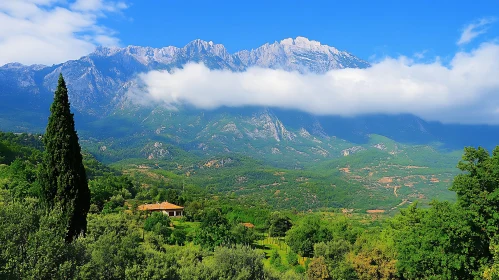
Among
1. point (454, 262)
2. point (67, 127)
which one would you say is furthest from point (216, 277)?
point (454, 262)

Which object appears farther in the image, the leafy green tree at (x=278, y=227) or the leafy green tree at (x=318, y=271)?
the leafy green tree at (x=278, y=227)

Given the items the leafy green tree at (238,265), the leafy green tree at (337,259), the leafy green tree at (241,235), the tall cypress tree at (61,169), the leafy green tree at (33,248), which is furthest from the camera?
the leafy green tree at (241,235)

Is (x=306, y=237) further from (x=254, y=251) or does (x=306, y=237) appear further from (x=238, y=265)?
(x=238, y=265)

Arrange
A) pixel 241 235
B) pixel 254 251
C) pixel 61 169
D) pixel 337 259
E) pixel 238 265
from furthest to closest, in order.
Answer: pixel 241 235
pixel 337 259
pixel 254 251
pixel 238 265
pixel 61 169

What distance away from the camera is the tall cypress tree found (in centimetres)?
2175

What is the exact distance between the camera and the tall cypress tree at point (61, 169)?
21750 mm

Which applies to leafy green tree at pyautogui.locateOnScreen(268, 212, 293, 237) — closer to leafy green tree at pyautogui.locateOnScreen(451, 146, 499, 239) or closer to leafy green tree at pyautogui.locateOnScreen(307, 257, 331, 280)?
leafy green tree at pyautogui.locateOnScreen(307, 257, 331, 280)

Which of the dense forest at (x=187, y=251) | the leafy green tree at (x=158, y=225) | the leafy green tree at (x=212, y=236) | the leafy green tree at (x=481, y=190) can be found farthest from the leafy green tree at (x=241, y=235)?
the leafy green tree at (x=481, y=190)

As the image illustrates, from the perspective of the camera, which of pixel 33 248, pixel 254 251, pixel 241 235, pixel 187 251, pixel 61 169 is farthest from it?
pixel 241 235

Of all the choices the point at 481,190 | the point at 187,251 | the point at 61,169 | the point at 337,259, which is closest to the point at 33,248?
the point at 61,169

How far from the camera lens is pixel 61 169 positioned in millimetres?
21828

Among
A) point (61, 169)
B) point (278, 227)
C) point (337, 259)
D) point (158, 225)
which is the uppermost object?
point (61, 169)

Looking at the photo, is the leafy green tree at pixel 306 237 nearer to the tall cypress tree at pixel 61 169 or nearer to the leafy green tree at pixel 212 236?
the leafy green tree at pixel 212 236

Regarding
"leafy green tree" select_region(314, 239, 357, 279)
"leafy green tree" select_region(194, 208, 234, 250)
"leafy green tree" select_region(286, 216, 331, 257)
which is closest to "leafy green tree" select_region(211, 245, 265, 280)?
"leafy green tree" select_region(314, 239, 357, 279)
